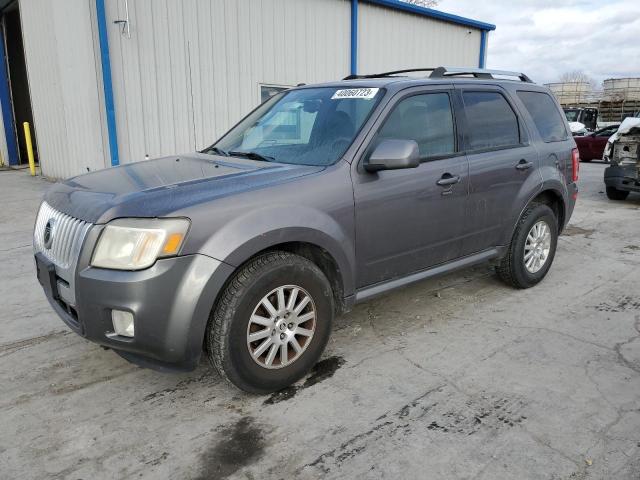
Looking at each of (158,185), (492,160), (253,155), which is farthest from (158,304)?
(492,160)

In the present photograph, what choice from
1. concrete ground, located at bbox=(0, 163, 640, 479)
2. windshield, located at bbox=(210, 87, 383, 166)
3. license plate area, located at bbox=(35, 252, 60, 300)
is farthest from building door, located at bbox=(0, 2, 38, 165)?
license plate area, located at bbox=(35, 252, 60, 300)

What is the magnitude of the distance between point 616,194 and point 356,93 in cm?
807

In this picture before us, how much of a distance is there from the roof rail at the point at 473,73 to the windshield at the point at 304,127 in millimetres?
836

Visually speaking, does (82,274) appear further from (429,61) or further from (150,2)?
(429,61)

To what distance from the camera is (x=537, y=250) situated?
15.6 ft

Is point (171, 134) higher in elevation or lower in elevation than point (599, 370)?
higher

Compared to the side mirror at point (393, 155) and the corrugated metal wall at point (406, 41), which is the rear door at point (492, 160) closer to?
the side mirror at point (393, 155)

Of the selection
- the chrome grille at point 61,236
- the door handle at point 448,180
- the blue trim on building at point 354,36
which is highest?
the blue trim on building at point 354,36

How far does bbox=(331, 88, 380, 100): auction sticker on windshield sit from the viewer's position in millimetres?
3583

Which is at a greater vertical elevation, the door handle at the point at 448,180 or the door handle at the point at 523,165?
the door handle at the point at 523,165

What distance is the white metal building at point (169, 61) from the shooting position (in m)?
9.55

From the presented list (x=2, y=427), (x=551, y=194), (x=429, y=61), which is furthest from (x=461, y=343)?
(x=429, y=61)

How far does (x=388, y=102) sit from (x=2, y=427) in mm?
2958

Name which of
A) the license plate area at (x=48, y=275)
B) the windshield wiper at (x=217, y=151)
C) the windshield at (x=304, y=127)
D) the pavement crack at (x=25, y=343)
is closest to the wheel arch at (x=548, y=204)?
the windshield at (x=304, y=127)
